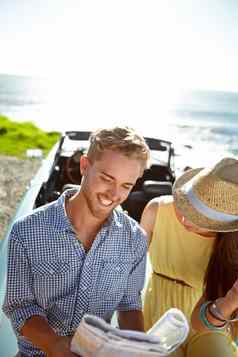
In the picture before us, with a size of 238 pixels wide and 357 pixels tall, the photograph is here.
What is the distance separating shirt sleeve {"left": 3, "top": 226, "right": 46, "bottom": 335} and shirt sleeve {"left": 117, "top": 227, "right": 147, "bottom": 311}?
9.9 inches

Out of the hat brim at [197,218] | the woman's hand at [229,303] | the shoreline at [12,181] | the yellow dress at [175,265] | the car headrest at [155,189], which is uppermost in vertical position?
the hat brim at [197,218]

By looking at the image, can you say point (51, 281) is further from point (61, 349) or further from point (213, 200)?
point (213, 200)

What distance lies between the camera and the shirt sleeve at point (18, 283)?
112cm

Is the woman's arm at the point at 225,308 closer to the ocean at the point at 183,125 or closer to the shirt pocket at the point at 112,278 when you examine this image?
the shirt pocket at the point at 112,278

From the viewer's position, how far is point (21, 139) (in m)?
9.71

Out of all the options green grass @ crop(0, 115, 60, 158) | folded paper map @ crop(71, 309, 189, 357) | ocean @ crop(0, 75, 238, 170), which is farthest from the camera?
ocean @ crop(0, 75, 238, 170)

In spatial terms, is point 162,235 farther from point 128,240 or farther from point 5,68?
point 5,68

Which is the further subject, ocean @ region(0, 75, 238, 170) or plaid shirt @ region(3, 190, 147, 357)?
ocean @ region(0, 75, 238, 170)

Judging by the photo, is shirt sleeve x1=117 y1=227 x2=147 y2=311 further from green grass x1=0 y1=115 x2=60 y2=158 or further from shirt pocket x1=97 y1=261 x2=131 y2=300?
green grass x1=0 y1=115 x2=60 y2=158

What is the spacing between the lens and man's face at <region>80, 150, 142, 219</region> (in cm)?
113

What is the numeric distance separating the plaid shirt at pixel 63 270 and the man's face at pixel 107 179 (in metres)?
0.07

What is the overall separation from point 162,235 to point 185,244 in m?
0.08

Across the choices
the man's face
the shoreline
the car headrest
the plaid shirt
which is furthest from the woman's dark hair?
the shoreline

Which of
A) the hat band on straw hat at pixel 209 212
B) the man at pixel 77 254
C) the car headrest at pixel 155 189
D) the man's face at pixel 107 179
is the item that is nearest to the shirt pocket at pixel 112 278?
the man at pixel 77 254
